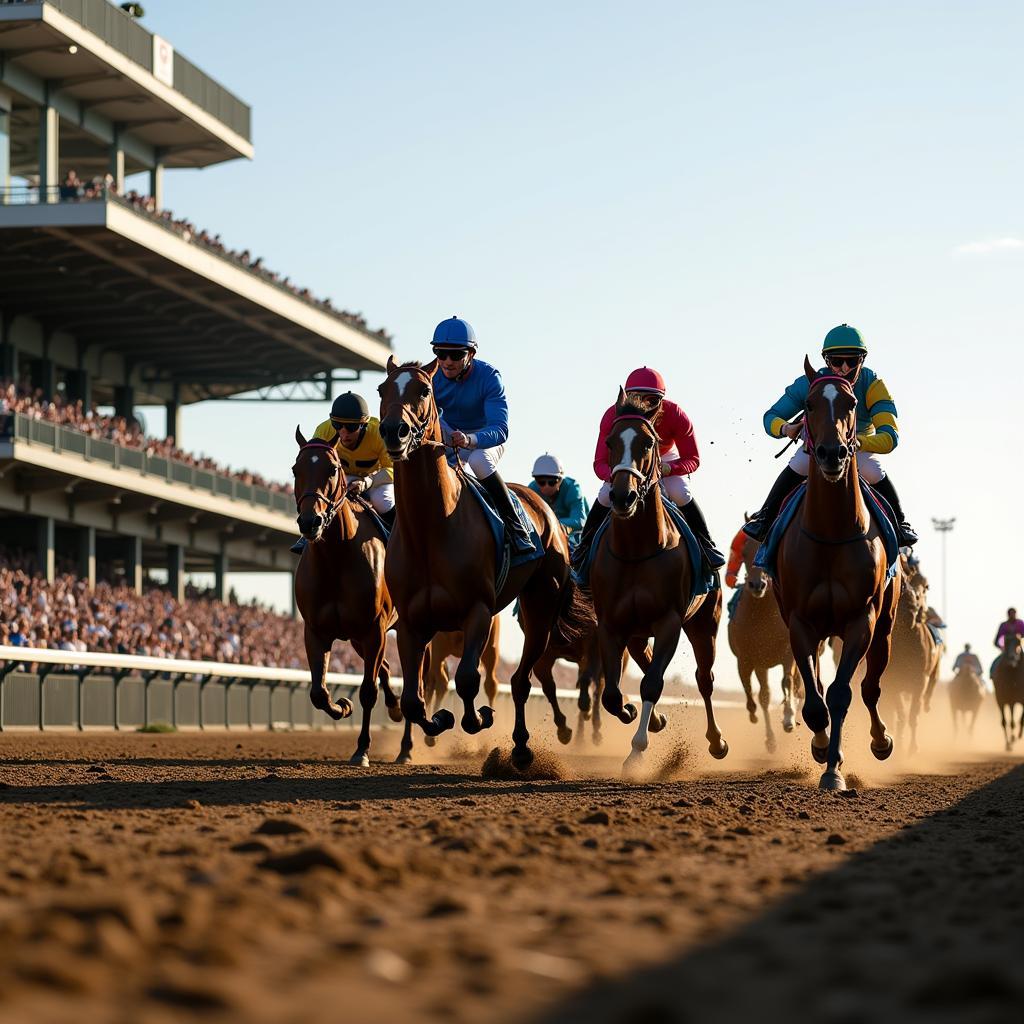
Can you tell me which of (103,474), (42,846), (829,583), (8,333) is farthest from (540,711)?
(42,846)

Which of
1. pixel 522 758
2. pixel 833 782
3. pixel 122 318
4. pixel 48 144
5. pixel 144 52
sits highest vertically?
pixel 144 52

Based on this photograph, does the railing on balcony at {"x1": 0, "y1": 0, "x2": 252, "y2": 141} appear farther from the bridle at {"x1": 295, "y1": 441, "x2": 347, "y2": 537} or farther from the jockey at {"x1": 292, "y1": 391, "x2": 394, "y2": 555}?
the bridle at {"x1": 295, "y1": 441, "x2": 347, "y2": 537}

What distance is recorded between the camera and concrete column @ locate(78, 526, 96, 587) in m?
43.4

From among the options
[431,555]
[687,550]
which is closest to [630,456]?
[687,550]

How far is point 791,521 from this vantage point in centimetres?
1174

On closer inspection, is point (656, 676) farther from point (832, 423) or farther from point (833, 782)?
point (832, 423)

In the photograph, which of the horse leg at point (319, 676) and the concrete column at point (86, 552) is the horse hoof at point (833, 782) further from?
the concrete column at point (86, 552)

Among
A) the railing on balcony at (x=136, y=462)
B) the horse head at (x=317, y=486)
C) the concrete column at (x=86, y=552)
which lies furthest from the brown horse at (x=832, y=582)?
the concrete column at (x=86, y=552)

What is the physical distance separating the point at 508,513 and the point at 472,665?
1.37 meters

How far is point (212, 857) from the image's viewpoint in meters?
6.24

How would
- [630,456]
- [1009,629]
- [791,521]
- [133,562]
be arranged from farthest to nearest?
[133,562]
[1009,629]
[791,521]
[630,456]

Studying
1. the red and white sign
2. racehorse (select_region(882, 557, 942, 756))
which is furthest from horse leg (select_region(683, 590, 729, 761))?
the red and white sign

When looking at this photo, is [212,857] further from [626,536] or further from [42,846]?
[626,536]

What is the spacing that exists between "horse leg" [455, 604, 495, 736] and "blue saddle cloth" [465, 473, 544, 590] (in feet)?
1.54
